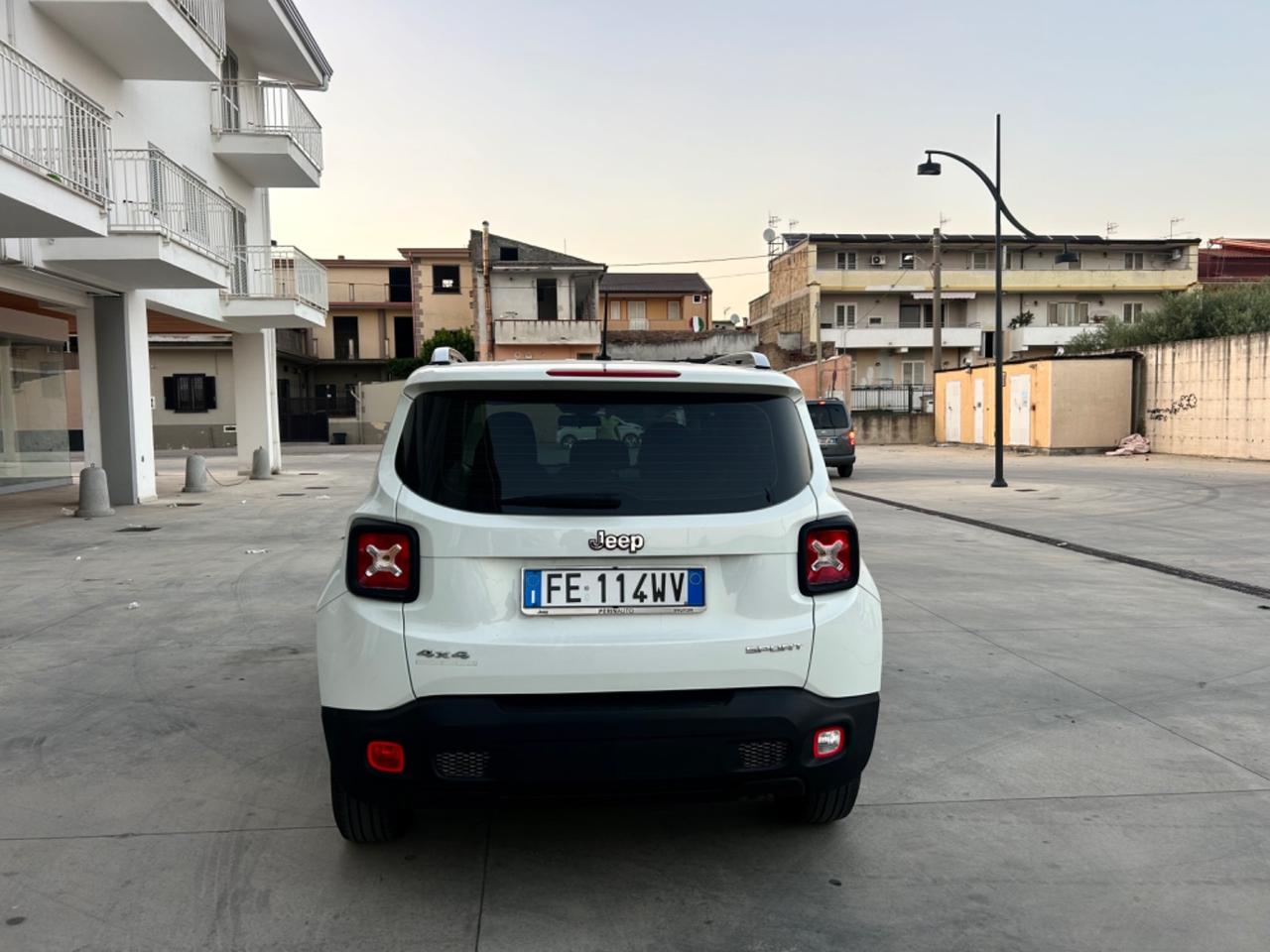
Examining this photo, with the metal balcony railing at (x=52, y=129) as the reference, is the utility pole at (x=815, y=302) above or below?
above

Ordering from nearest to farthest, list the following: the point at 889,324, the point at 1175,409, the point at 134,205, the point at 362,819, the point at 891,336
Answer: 1. the point at 362,819
2. the point at 134,205
3. the point at 1175,409
4. the point at 891,336
5. the point at 889,324

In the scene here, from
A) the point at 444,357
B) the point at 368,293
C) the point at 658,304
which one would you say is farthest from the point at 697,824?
the point at 658,304

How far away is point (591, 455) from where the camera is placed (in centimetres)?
301

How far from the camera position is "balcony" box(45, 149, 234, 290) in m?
13.3

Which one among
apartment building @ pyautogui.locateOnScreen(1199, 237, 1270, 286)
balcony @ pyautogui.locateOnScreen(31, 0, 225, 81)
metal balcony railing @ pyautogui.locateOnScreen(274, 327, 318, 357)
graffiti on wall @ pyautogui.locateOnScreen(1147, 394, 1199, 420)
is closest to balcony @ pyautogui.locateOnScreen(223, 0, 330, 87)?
balcony @ pyautogui.locateOnScreen(31, 0, 225, 81)

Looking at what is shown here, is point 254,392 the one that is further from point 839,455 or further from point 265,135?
point 839,455

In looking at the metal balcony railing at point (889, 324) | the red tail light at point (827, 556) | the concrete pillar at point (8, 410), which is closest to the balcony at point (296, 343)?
the concrete pillar at point (8, 410)

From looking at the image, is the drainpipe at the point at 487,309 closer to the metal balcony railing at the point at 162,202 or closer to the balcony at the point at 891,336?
the balcony at the point at 891,336

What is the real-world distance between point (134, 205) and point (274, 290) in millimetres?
7119

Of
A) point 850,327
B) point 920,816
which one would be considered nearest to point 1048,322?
point 850,327

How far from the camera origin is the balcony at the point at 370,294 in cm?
5791

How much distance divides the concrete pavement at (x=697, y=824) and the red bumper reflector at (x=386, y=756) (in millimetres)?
454

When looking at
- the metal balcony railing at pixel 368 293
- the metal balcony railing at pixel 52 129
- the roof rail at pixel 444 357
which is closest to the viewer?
the roof rail at pixel 444 357

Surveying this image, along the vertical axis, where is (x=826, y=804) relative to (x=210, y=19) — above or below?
below
